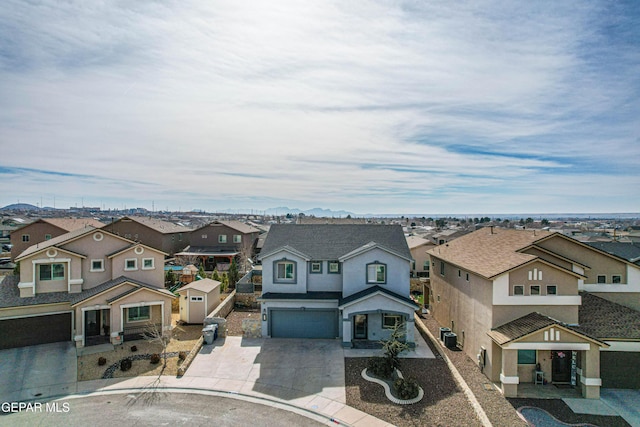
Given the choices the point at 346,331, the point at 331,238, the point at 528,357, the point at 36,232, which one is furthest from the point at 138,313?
the point at 36,232

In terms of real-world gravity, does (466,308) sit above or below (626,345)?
above

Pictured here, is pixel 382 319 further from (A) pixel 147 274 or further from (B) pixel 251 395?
(A) pixel 147 274

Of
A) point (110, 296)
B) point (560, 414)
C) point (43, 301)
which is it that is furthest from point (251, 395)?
point (43, 301)

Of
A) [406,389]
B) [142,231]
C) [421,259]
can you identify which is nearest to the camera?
[406,389]

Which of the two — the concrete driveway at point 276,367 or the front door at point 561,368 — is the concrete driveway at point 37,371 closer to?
the concrete driveway at point 276,367

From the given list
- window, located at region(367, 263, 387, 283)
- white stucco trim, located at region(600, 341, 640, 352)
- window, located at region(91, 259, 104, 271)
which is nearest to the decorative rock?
window, located at region(367, 263, 387, 283)

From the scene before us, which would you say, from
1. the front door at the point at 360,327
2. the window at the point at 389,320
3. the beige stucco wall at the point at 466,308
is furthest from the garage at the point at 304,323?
the beige stucco wall at the point at 466,308

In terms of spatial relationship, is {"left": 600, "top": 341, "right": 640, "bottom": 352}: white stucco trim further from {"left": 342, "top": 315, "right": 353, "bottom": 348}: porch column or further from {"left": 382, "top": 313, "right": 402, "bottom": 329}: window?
{"left": 342, "top": 315, "right": 353, "bottom": 348}: porch column

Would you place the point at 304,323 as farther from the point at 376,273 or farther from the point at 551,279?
the point at 551,279

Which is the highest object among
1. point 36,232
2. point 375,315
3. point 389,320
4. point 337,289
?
point 36,232
